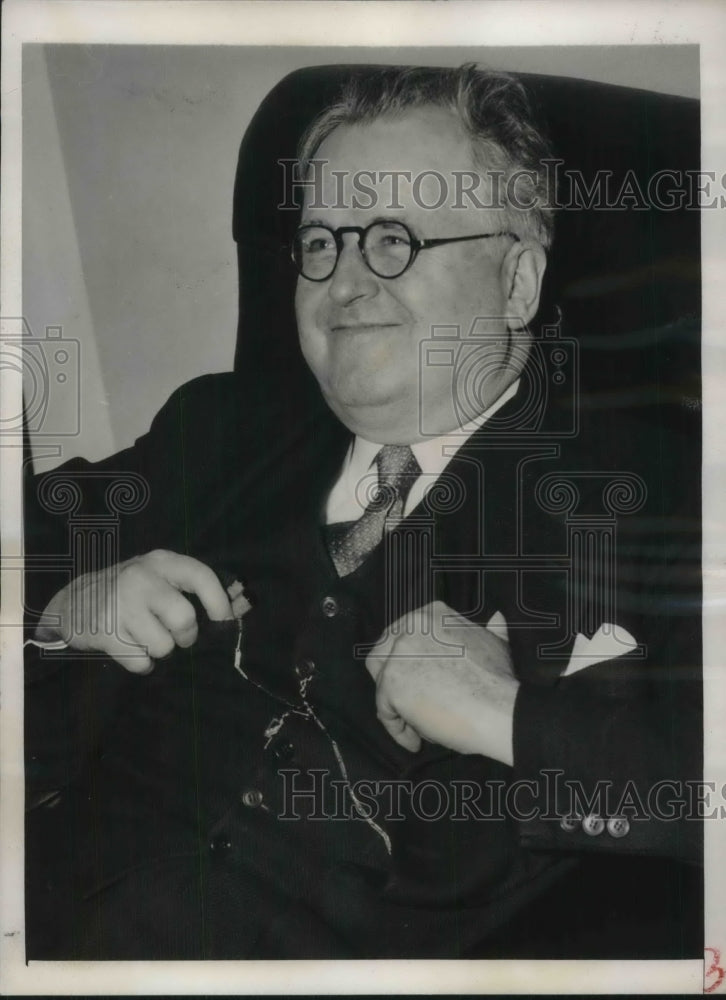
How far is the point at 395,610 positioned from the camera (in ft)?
3.54

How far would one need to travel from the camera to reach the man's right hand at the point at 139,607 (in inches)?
43.0

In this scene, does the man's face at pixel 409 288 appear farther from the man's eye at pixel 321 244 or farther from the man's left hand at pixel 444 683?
the man's left hand at pixel 444 683

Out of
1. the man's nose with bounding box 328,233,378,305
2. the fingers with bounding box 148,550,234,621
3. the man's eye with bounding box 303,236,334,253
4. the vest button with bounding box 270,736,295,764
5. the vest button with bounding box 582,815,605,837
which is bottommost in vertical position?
the vest button with bounding box 582,815,605,837

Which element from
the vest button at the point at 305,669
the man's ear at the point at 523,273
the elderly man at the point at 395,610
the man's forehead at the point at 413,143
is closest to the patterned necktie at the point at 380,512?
the elderly man at the point at 395,610

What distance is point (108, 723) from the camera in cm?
111

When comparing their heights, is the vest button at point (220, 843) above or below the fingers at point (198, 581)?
below

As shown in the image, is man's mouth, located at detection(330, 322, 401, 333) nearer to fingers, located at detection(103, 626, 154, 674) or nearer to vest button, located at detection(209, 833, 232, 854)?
fingers, located at detection(103, 626, 154, 674)

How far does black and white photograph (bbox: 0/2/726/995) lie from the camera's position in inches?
42.3

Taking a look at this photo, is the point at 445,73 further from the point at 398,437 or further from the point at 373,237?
the point at 398,437

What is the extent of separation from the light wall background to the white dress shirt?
0.20m

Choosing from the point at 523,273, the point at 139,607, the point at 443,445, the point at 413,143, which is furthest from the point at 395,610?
the point at 413,143

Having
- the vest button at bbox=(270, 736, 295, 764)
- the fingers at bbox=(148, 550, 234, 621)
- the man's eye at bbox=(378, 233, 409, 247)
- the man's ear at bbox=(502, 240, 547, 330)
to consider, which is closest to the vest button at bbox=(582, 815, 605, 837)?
the vest button at bbox=(270, 736, 295, 764)

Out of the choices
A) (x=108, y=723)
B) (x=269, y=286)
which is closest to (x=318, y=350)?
(x=269, y=286)

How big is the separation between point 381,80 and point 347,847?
91 cm
